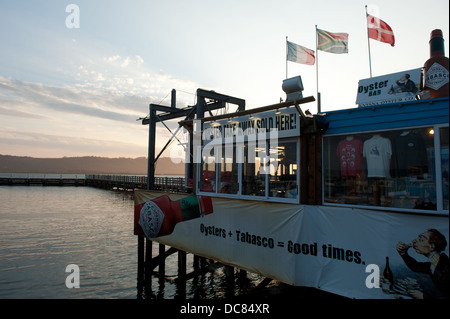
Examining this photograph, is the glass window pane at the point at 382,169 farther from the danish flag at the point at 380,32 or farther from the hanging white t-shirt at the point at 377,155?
the danish flag at the point at 380,32

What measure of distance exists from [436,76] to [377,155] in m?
2.80

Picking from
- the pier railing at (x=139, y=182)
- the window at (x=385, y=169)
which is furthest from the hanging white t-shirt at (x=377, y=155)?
the pier railing at (x=139, y=182)

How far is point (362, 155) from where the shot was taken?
638 cm

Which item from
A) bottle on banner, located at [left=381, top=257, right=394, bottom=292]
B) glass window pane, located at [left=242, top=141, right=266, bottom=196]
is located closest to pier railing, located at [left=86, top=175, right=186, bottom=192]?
glass window pane, located at [left=242, top=141, right=266, bottom=196]

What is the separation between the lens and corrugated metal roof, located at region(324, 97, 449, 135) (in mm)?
5441

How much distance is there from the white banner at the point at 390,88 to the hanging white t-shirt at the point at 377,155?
4.85ft

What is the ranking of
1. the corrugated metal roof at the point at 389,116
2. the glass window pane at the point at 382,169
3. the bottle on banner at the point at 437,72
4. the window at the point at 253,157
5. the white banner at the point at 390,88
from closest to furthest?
the corrugated metal roof at the point at 389,116 → the glass window pane at the point at 382,169 → the bottle on banner at the point at 437,72 → the white banner at the point at 390,88 → the window at the point at 253,157

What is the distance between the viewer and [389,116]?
19.7 feet

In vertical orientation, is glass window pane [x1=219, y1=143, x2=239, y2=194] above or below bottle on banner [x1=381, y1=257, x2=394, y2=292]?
above

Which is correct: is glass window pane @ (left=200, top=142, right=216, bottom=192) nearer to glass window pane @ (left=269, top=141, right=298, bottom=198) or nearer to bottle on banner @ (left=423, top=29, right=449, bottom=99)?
glass window pane @ (left=269, top=141, right=298, bottom=198)

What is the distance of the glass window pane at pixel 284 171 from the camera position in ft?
24.4

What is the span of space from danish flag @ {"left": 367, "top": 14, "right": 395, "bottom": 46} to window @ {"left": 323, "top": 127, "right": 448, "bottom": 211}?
5.00 m

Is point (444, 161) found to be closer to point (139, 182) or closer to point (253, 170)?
point (253, 170)
